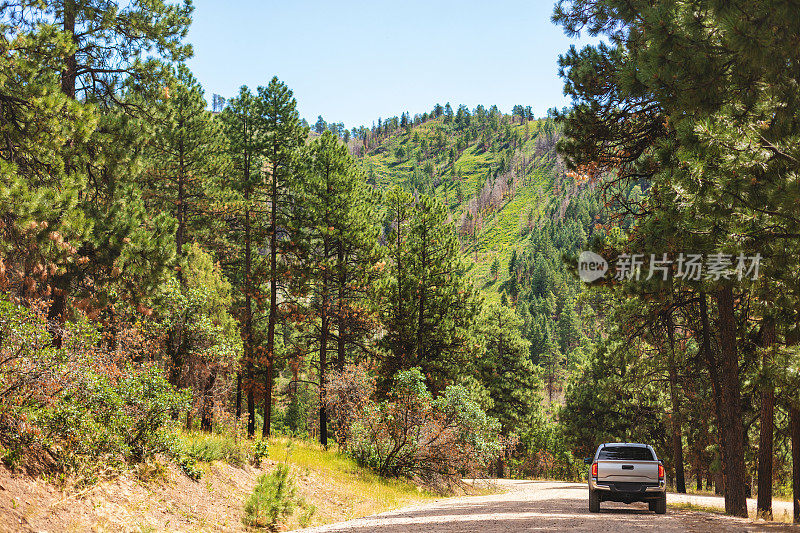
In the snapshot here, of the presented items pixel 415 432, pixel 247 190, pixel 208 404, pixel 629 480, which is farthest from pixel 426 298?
pixel 629 480

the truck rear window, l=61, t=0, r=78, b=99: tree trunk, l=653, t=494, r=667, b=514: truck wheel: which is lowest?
l=653, t=494, r=667, b=514: truck wheel

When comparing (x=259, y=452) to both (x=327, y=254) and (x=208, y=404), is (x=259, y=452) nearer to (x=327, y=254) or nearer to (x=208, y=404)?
(x=208, y=404)

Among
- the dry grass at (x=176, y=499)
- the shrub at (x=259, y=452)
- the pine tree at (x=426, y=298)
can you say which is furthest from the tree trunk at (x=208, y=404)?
the pine tree at (x=426, y=298)

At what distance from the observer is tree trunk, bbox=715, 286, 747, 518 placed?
13648mm

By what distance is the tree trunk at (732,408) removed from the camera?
13648mm

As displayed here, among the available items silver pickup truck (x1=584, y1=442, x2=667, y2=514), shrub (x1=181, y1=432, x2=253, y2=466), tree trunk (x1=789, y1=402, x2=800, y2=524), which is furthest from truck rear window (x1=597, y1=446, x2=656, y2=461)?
shrub (x1=181, y1=432, x2=253, y2=466)

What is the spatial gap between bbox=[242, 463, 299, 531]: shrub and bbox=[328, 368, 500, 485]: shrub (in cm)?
848

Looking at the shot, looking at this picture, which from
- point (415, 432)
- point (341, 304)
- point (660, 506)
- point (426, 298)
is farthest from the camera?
point (426, 298)

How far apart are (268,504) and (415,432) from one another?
402 inches

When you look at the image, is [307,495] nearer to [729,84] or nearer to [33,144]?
[33,144]

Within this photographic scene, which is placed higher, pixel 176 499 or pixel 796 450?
pixel 176 499

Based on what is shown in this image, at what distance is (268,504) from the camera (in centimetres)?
1164

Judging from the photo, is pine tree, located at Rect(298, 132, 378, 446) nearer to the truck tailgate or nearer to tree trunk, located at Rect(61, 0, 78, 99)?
tree trunk, located at Rect(61, 0, 78, 99)

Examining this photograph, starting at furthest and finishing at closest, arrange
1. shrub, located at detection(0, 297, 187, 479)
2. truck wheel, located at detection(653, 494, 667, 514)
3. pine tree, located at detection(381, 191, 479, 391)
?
1. pine tree, located at detection(381, 191, 479, 391)
2. truck wheel, located at detection(653, 494, 667, 514)
3. shrub, located at detection(0, 297, 187, 479)
